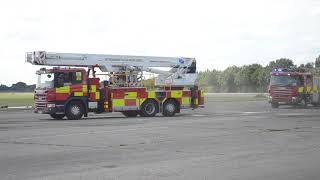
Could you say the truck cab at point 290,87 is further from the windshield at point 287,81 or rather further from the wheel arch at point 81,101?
the wheel arch at point 81,101

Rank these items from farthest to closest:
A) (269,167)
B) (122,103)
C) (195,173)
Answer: (122,103) → (269,167) → (195,173)

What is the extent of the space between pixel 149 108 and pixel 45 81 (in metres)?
5.32

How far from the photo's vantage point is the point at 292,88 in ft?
134

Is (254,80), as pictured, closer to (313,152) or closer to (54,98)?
(54,98)

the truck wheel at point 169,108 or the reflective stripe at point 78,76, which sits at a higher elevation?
Answer: the reflective stripe at point 78,76

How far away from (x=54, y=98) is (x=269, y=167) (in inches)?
676

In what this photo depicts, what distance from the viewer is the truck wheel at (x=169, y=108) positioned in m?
29.1

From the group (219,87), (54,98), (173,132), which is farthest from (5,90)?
(173,132)

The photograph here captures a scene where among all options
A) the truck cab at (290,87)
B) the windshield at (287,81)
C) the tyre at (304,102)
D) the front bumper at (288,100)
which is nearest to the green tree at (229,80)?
the tyre at (304,102)

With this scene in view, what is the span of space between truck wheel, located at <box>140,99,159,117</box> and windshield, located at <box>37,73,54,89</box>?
15.4 feet

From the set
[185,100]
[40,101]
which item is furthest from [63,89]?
[185,100]

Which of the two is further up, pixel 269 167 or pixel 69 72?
pixel 69 72

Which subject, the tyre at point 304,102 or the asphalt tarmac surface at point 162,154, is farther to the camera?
the tyre at point 304,102

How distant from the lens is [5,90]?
151 meters
